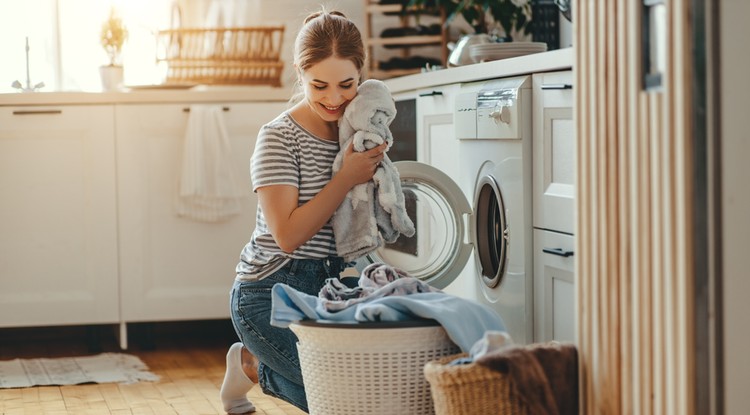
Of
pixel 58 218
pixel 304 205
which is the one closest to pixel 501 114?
pixel 304 205

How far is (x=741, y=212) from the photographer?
4.81 ft

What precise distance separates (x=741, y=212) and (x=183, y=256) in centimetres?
233

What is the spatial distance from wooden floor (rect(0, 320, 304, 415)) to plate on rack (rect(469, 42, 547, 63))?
41.2 inches

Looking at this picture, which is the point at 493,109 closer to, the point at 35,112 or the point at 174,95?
the point at 174,95

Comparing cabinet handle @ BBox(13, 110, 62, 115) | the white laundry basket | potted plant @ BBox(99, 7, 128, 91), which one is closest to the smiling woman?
potted plant @ BBox(99, 7, 128, 91)

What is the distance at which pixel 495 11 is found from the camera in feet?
10.9

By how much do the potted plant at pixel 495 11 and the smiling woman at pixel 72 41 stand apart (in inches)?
42.2

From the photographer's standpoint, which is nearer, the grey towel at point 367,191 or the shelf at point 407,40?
the grey towel at point 367,191

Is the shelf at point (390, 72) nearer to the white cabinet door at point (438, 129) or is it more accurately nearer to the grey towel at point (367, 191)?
the white cabinet door at point (438, 129)

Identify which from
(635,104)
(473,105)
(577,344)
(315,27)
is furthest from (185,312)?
(635,104)

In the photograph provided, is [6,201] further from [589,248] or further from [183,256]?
[589,248]

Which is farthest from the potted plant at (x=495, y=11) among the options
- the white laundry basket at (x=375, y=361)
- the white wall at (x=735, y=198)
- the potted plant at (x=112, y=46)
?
the white wall at (x=735, y=198)

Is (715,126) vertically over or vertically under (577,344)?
over

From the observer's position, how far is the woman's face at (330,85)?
2.13 metres
